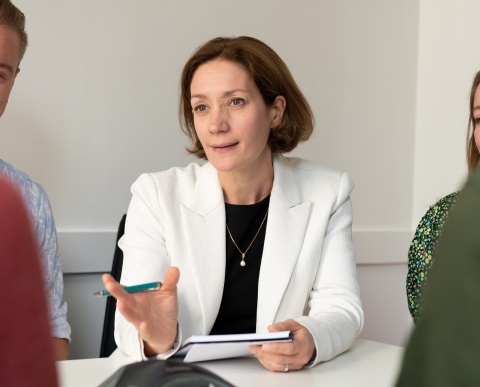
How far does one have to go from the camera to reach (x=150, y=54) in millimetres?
2842

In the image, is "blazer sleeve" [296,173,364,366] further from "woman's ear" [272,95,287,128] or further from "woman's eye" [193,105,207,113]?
"woman's eye" [193,105,207,113]

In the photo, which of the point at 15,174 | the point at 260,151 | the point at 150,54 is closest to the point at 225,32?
the point at 150,54

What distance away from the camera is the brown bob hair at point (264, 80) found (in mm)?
2295

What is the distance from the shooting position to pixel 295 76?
3.18 metres

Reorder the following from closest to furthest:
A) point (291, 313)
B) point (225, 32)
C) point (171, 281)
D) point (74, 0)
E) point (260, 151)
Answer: point (171, 281) < point (291, 313) < point (260, 151) < point (74, 0) < point (225, 32)

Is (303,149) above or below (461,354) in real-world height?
below

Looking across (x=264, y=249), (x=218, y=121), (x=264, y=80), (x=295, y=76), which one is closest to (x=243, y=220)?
(x=264, y=249)

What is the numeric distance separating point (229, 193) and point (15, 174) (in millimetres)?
638

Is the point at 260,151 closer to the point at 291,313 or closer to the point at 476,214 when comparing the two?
the point at 291,313

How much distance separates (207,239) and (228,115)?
375 mm

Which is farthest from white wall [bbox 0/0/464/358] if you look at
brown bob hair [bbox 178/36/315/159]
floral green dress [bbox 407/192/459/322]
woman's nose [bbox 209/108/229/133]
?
floral green dress [bbox 407/192/459/322]

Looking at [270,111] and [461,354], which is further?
[270,111]

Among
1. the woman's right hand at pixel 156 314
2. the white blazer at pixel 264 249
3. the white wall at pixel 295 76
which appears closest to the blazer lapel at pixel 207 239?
the white blazer at pixel 264 249

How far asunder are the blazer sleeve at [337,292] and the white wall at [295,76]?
0.86 metres
